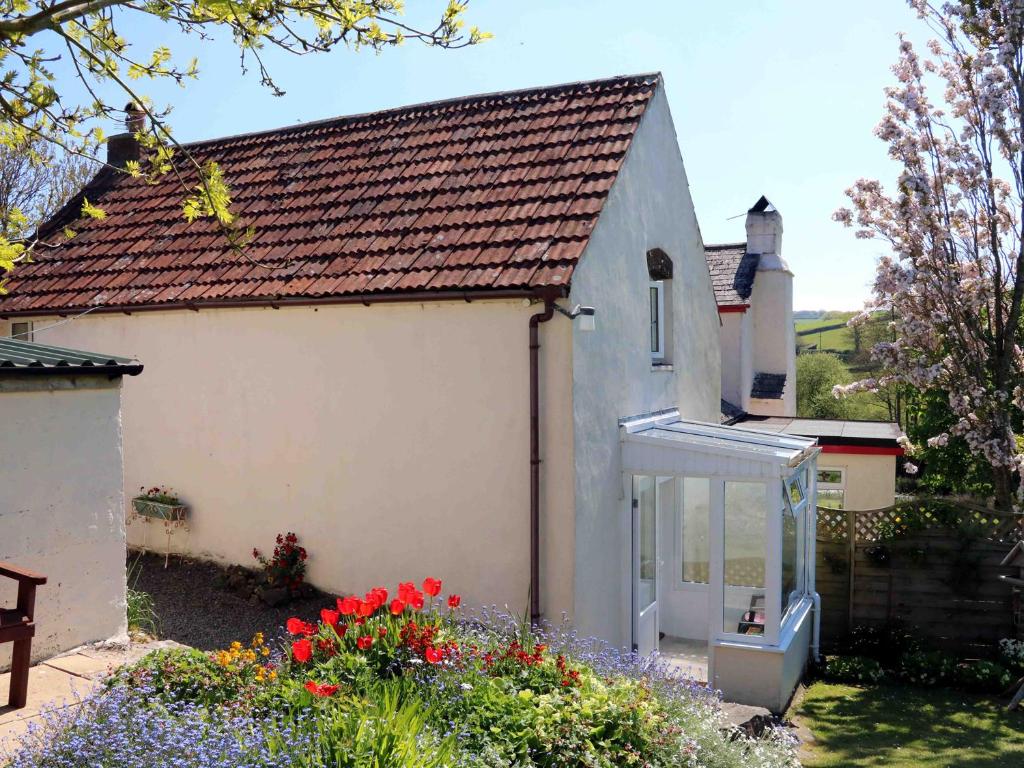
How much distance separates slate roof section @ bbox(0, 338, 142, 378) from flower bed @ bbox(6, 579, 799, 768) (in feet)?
9.67

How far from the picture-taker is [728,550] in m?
11.5

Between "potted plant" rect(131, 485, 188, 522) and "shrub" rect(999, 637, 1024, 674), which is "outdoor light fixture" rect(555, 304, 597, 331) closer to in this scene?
"potted plant" rect(131, 485, 188, 522)

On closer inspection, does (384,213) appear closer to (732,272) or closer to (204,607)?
(204,607)

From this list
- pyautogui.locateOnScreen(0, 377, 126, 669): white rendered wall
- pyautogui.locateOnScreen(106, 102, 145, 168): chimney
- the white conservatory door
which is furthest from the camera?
pyautogui.locateOnScreen(106, 102, 145, 168): chimney

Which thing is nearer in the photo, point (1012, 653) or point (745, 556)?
point (745, 556)

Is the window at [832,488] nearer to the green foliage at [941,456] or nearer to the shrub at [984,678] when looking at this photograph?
the shrub at [984,678]

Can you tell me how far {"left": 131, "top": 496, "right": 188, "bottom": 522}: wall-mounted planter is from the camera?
12172 millimetres

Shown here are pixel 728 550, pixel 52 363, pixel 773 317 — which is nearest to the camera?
pixel 52 363

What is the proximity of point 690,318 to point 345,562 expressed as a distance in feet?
22.2

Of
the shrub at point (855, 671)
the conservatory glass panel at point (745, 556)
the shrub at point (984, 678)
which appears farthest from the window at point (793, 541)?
the shrub at point (984, 678)

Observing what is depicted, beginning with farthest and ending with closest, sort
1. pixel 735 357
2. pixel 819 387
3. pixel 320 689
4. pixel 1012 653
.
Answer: pixel 819 387 < pixel 735 357 < pixel 1012 653 < pixel 320 689

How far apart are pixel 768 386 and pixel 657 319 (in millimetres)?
13049

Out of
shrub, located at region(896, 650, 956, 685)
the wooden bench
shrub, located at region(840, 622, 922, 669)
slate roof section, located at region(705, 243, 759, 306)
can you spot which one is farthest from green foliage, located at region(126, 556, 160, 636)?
slate roof section, located at region(705, 243, 759, 306)

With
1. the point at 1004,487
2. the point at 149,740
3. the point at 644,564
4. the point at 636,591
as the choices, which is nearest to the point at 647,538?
the point at 644,564
